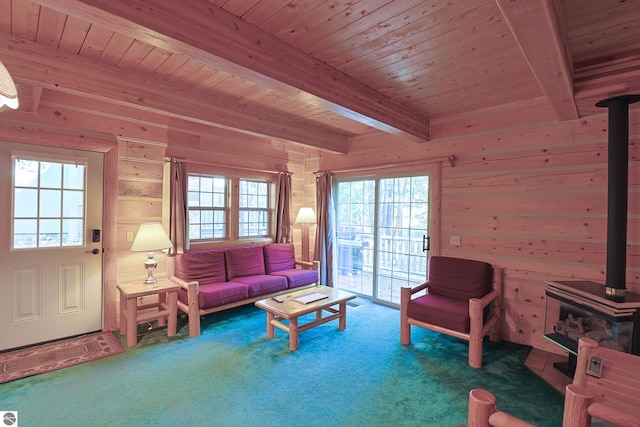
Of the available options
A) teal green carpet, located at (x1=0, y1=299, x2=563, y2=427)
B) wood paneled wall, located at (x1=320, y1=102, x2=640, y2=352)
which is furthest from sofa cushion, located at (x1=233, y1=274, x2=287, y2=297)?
wood paneled wall, located at (x1=320, y1=102, x2=640, y2=352)

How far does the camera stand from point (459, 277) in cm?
337

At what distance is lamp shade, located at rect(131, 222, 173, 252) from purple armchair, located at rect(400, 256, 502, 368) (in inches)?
103

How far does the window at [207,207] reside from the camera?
4.20 metres

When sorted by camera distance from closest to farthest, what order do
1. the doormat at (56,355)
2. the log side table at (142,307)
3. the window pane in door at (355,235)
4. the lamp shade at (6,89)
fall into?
the lamp shade at (6,89) < the doormat at (56,355) < the log side table at (142,307) < the window pane in door at (355,235)

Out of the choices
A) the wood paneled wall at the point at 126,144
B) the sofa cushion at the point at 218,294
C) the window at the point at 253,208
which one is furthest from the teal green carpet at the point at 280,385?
the window at the point at 253,208

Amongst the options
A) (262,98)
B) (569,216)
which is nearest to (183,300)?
(262,98)

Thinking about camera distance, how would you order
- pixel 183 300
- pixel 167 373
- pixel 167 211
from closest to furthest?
pixel 167 373 < pixel 183 300 < pixel 167 211

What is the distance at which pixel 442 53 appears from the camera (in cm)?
225

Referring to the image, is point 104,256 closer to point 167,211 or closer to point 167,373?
point 167,211

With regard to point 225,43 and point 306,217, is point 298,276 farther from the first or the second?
point 225,43

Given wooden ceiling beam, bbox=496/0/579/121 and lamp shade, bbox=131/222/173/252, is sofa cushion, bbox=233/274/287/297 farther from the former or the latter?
wooden ceiling beam, bbox=496/0/579/121

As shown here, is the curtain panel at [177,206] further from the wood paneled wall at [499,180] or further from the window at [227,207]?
the window at [227,207]

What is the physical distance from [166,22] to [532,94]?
3.22 metres

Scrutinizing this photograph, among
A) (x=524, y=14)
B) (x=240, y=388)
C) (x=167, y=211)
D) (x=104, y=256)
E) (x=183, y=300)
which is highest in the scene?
(x=524, y=14)
